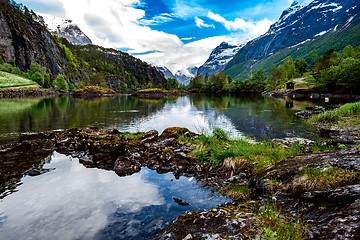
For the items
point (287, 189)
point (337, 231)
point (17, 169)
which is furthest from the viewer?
point (17, 169)

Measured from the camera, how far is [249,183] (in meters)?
9.45

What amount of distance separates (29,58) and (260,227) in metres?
184

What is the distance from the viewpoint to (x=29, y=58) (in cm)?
14138

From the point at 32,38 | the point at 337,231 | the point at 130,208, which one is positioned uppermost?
the point at 32,38

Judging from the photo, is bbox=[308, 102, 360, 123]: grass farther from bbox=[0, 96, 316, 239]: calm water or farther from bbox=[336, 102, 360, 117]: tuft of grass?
bbox=[0, 96, 316, 239]: calm water

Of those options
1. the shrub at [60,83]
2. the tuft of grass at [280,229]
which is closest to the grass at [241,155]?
the tuft of grass at [280,229]

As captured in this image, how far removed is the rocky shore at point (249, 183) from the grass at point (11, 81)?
115 meters

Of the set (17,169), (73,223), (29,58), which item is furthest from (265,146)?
(29,58)

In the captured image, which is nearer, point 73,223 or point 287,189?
point 287,189

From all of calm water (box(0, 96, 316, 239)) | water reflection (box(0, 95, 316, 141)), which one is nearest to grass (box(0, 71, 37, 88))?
water reflection (box(0, 95, 316, 141))

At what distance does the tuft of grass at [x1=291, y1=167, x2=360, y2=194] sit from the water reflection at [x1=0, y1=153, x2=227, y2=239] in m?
3.62

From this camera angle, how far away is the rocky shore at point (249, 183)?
4.53 metres

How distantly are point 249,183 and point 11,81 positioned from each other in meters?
138

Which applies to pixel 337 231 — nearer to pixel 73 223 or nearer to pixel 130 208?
pixel 130 208
